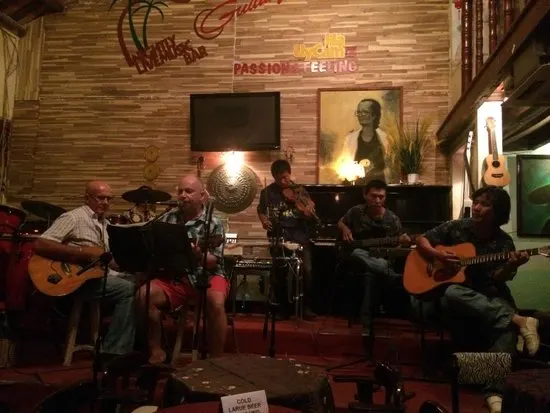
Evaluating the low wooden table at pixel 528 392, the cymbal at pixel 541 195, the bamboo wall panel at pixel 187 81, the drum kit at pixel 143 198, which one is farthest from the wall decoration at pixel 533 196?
the drum kit at pixel 143 198

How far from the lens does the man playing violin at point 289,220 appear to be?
5.78 m

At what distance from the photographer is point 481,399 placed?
3582 millimetres

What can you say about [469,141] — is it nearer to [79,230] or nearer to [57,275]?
[79,230]

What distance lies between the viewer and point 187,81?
7.80 meters

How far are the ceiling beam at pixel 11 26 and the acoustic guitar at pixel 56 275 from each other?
5386mm

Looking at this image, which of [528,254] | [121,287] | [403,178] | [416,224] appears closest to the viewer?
[528,254]

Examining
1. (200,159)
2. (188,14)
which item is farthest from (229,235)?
(188,14)

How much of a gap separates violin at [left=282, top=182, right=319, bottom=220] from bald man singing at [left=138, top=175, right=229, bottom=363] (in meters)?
1.71

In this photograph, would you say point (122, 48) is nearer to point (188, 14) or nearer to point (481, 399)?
point (188, 14)

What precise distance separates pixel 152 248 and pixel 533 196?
4.63m

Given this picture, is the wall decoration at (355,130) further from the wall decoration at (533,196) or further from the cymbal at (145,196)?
the cymbal at (145,196)

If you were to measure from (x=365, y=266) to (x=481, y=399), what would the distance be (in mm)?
1673

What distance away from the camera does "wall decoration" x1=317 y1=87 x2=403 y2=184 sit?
23.4 feet

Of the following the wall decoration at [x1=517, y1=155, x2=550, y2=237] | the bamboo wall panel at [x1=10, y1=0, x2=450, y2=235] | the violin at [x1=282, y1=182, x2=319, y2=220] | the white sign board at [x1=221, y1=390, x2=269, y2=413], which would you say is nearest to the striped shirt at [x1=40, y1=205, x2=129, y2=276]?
the violin at [x1=282, y1=182, x2=319, y2=220]
